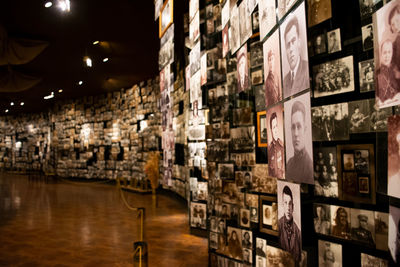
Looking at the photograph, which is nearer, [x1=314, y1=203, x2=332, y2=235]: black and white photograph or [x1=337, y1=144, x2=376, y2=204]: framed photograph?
[x1=337, y1=144, x2=376, y2=204]: framed photograph

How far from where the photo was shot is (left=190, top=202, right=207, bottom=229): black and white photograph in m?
6.35

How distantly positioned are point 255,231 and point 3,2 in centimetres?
694

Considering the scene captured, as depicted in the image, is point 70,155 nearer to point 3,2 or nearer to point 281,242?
point 3,2

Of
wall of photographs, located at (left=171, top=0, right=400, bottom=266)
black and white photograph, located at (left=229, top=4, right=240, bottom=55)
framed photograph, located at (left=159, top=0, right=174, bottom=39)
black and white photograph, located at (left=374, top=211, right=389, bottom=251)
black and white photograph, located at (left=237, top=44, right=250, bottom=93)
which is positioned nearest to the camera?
wall of photographs, located at (left=171, top=0, right=400, bottom=266)

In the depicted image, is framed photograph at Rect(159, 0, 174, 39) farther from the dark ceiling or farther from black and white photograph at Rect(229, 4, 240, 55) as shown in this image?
the dark ceiling

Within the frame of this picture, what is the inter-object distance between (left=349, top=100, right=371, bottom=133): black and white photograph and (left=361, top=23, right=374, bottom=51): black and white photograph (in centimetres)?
30

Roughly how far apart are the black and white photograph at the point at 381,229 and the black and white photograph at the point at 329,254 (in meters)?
0.28

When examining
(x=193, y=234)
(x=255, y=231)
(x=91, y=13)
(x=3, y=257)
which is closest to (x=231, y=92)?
(x=255, y=231)

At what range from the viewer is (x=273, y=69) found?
250cm

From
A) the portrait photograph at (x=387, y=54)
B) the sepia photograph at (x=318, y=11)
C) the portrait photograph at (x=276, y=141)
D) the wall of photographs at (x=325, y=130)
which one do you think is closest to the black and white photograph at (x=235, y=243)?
the wall of photographs at (x=325, y=130)

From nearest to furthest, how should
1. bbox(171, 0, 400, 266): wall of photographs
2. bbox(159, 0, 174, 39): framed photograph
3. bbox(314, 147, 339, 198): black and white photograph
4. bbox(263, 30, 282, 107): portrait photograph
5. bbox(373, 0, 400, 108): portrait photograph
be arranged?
bbox(373, 0, 400, 108): portrait photograph, bbox(171, 0, 400, 266): wall of photographs, bbox(314, 147, 339, 198): black and white photograph, bbox(263, 30, 282, 107): portrait photograph, bbox(159, 0, 174, 39): framed photograph

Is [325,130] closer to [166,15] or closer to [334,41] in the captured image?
[334,41]

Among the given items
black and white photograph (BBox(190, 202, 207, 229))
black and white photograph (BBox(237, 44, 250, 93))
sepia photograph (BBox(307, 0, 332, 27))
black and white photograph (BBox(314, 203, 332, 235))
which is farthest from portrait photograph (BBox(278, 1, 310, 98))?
black and white photograph (BBox(190, 202, 207, 229))

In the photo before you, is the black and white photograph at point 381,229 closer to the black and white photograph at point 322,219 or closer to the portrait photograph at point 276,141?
the black and white photograph at point 322,219
